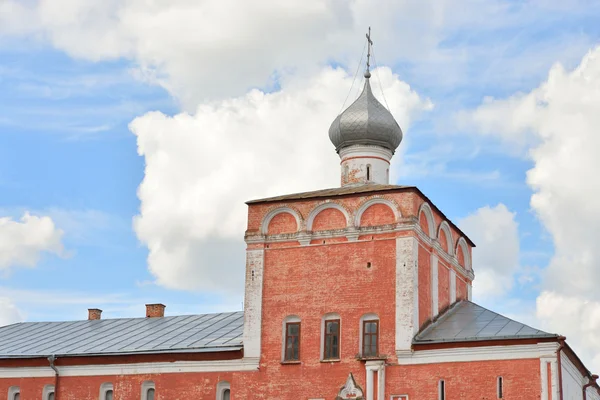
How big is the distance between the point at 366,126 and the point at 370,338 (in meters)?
6.89

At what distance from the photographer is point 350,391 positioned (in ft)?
81.8

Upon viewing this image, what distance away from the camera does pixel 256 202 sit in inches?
1081

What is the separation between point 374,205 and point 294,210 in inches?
87.1

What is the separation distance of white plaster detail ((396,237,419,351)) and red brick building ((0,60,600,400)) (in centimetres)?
3

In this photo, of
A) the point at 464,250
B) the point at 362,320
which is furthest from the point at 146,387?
the point at 464,250

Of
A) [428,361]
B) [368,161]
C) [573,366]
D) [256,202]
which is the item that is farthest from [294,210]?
[573,366]

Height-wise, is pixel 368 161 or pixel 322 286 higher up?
pixel 368 161

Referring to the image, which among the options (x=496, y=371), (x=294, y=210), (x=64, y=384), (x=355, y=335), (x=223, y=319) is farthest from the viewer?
(x=223, y=319)

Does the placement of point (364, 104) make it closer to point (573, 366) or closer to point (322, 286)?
point (322, 286)

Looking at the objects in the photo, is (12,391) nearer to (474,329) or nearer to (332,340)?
(332,340)

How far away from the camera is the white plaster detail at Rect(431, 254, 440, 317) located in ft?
87.1

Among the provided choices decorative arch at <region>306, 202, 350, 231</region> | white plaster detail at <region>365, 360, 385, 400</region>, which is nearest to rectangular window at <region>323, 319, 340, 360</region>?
white plaster detail at <region>365, 360, 385, 400</region>

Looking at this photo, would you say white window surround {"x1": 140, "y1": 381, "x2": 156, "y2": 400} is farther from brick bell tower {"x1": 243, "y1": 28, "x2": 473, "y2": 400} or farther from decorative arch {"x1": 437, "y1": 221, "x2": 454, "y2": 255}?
decorative arch {"x1": 437, "y1": 221, "x2": 454, "y2": 255}

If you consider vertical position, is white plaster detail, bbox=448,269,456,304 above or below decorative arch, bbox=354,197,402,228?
below
